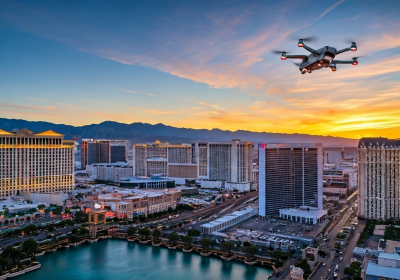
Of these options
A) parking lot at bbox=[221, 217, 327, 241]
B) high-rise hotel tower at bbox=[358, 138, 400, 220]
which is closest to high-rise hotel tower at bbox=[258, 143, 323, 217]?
parking lot at bbox=[221, 217, 327, 241]

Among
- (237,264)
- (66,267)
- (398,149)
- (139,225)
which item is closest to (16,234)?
(66,267)

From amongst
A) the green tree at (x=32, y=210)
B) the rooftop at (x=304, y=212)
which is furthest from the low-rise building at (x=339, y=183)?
the green tree at (x=32, y=210)

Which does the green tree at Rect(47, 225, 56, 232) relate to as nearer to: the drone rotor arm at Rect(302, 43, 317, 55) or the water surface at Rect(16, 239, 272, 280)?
the water surface at Rect(16, 239, 272, 280)

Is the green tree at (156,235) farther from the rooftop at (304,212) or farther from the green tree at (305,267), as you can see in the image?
the rooftop at (304,212)

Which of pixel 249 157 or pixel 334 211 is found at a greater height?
pixel 249 157

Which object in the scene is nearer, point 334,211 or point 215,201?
point 334,211

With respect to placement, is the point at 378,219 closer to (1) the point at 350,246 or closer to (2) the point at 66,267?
(1) the point at 350,246
